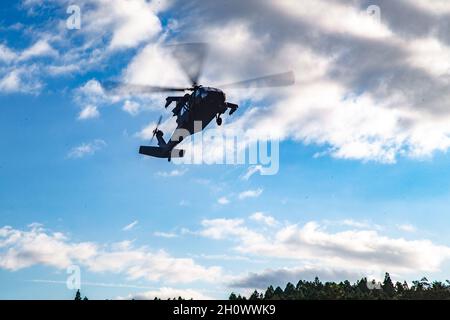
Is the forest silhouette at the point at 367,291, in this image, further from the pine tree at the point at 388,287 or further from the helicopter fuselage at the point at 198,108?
the helicopter fuselage at the point at 198,108

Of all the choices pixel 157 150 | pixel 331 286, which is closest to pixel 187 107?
pixel 157 150

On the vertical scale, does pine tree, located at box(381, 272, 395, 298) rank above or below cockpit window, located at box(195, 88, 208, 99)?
below

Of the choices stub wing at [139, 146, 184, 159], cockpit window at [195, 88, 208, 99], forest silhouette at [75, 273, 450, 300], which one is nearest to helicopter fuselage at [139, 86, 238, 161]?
cockpit window at [195, 88, 208, 99]

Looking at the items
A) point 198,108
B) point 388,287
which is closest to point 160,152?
point 198,108

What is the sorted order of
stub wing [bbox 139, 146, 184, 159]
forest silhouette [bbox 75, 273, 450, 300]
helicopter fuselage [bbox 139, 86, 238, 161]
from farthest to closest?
forest silhouette [bbox 75, 273, 450, 300]
stub wing [bbox 139, 146, 184, 159]
helicopter fuselage [bbox 139, 86, 238, 161]

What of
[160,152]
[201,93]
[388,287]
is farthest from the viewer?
[388,287]

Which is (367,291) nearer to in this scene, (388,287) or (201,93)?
(388,287)

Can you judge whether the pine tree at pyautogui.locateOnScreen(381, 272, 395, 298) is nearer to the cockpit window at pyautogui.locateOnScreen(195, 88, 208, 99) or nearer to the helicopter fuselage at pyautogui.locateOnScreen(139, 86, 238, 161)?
the helicopter fuselage at pyautogui.locateOnScreen(139, 86, 238, 161)

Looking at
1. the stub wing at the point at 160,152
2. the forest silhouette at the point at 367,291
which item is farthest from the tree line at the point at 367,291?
the stub wing at the point at 160,152

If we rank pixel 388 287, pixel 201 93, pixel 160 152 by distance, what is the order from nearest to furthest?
1. pixel 201 93
2. pixel 160 152
3. pixel 388 287

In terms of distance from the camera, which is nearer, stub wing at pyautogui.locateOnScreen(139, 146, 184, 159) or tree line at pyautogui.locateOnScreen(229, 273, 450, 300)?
stub wing at pyautogui.locateOnScreen(139, 146, 184, 159)

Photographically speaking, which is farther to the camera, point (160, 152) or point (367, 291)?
point (367, 291)
